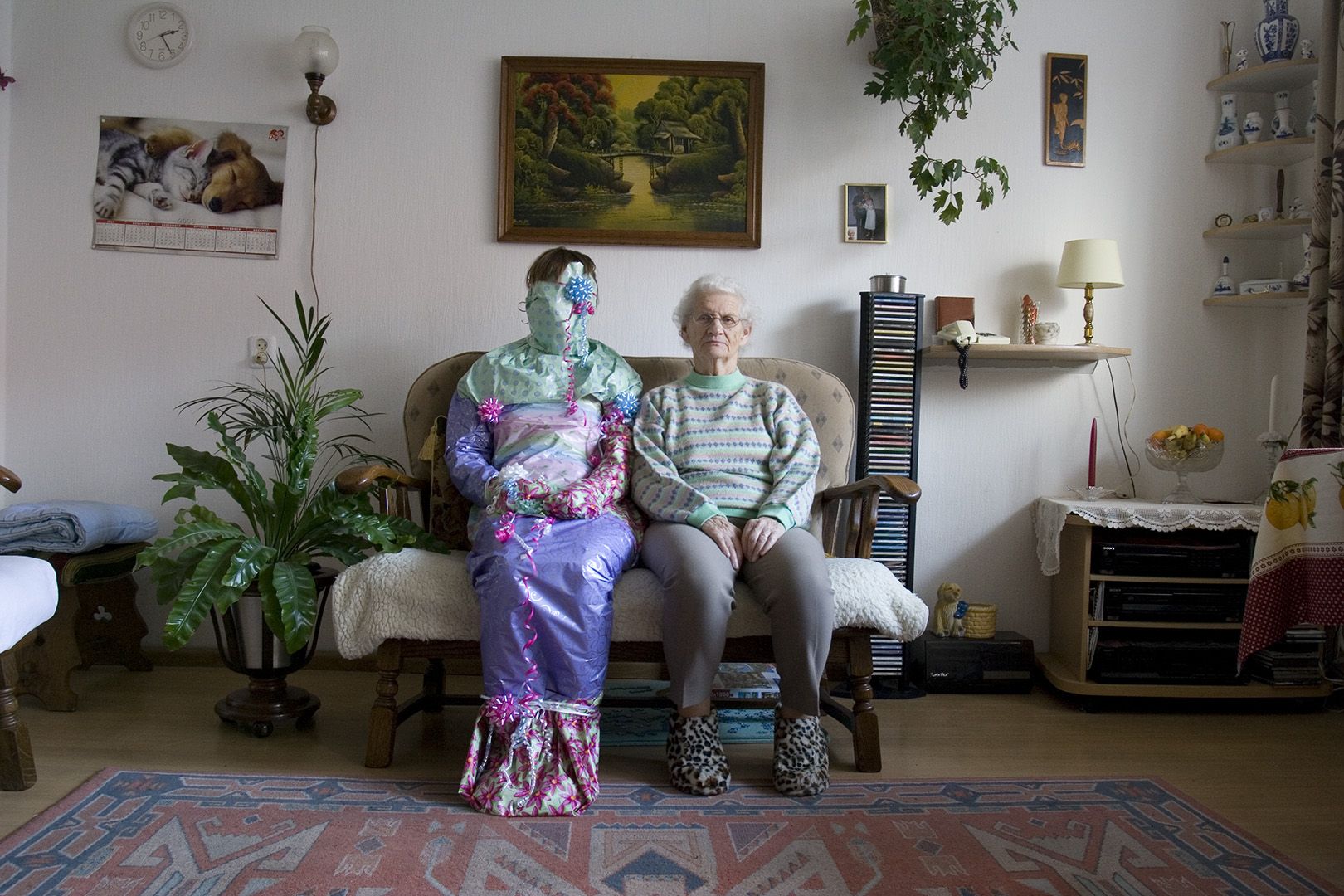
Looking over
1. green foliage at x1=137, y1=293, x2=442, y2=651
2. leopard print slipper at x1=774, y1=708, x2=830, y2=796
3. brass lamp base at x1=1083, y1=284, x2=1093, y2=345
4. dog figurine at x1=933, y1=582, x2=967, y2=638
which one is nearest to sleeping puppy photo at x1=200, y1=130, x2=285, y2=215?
green foliage at x1=137, y1=293, x2=442, y2=651

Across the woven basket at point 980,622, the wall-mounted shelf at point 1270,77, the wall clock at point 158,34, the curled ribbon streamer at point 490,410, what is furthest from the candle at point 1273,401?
the wall clock at point 158,34

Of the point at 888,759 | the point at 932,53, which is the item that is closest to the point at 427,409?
the point at 888,759

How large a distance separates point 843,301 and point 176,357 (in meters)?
2.15

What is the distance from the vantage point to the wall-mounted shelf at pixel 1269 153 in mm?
2992

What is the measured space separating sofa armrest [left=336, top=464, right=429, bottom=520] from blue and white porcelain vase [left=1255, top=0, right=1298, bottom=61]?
2.90m

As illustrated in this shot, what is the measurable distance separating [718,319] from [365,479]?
0.97m

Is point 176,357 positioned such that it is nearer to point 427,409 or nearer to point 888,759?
point 427,409

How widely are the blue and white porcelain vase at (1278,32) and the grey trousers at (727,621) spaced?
2.29 meters

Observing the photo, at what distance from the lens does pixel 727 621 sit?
7.13 feet

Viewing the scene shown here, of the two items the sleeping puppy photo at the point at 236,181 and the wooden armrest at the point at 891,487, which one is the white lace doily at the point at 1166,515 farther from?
the sleeping puppy photo at the point at 236,181

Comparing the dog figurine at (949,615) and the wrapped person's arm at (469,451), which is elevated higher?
the wrapped person's arm at (469,451)

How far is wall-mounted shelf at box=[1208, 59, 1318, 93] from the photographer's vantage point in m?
2.97

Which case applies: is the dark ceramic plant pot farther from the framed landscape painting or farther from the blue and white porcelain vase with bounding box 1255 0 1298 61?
the blue and white porcelain vase with bounding box 1255 0 1298 61

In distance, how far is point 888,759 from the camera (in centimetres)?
237
